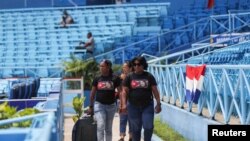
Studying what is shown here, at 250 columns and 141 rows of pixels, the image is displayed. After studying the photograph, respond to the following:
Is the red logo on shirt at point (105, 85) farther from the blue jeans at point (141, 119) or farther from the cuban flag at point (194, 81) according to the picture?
the cuban flag at point (194, 81)

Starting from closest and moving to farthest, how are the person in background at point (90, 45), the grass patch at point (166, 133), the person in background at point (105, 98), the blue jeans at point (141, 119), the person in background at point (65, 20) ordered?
the blue jeans at point (141, 119)
the person in background at point (105, 98)
the grass patch at point (166, 133)
the person in background at point (90, 45)
the person in background at point (65, 20)

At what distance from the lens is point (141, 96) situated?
9.31 m

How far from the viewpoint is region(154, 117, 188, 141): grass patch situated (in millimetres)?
11781

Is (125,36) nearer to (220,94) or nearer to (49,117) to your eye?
(220,94)

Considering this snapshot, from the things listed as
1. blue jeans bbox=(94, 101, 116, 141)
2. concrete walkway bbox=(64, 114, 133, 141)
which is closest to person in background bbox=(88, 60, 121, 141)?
blue jeans bbox=(94, 101, 116, 141)

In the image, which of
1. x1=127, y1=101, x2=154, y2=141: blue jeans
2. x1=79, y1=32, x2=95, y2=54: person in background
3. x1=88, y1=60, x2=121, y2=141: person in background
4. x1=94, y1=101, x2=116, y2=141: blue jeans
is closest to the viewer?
x1=127, y1=101, x2=154, y2=141: blue jeans

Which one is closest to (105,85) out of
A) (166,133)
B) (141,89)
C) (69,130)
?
(141,89)

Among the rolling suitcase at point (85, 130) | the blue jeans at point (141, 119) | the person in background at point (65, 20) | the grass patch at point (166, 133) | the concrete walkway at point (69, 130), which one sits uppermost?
the person in background at point (65, 20)

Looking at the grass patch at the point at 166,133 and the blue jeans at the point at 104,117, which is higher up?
the blue jeans at the point at 104,117

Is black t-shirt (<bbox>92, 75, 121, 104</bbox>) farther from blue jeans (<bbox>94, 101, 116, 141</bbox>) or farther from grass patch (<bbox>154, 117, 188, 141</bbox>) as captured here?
grass patch (<bbox>154, 117, 188, 141</bbox>)

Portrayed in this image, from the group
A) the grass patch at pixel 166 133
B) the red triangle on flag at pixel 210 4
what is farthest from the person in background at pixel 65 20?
the grass patch at pixel 166 133

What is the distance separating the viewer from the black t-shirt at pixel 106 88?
10.1 m

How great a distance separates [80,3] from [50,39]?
5290mm

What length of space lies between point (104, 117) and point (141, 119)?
0.85 metres
